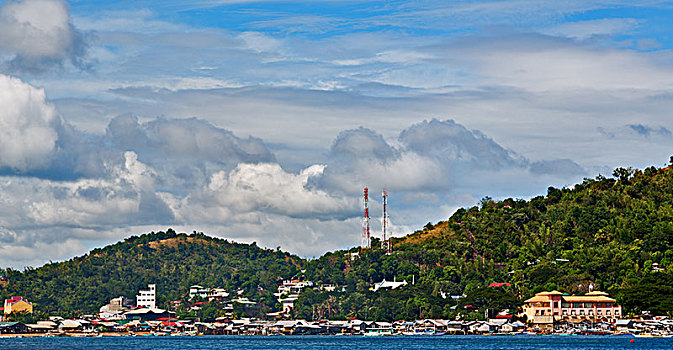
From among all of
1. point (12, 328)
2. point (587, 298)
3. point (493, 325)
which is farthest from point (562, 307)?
point (12, 328)

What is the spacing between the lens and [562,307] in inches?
6255

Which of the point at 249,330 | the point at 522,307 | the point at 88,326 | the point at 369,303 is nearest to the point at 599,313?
the point at 522,307

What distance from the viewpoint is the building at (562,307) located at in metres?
154

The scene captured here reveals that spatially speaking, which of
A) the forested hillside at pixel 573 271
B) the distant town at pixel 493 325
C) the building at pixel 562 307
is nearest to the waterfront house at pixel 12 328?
the distant town at pixel 493 325

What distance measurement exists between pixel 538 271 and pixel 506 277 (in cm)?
1501

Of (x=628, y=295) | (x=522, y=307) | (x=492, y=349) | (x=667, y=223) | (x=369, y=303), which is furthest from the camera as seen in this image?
(x=369, y=303)

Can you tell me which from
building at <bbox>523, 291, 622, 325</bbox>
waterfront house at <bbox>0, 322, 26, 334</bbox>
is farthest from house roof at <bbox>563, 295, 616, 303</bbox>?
waterfront house at <bbox>0, 322, 26, 334</bbox>

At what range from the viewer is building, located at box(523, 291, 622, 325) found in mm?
154375

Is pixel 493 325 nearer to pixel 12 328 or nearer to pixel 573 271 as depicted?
pixel 573 271

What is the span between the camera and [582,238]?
7569 inches

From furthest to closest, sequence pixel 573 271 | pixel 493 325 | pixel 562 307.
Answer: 1. pixel 573 271
2. pixel 493 325
3. pixel 562 307

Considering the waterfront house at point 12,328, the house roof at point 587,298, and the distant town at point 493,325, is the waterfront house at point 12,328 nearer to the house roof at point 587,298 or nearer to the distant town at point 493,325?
the distant town at point 493,325

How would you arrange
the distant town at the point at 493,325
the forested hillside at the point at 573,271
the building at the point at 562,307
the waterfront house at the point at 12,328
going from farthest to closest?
the waterfront house at the point at 12,328 < the forested hillside at the point at 573,271 < the building at the point at 562,307 < the distant town at the point at 493,325

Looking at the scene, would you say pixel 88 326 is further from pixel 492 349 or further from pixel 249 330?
pixel 492 349
